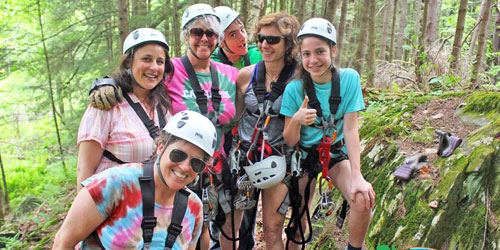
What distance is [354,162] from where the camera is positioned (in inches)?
140

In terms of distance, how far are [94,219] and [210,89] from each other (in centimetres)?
192

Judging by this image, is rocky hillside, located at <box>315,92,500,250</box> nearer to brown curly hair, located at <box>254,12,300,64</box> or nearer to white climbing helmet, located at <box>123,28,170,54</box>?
brown curly hair, located at <box>254,12,300,64</box>

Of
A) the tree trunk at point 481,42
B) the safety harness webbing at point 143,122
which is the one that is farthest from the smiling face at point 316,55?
the tree trunk at point 481,42

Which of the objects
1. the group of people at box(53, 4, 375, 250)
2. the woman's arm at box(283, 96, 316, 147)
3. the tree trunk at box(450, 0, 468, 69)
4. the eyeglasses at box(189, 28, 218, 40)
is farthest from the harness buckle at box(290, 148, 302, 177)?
the tree trunk at box(450, 0, 468, 69)

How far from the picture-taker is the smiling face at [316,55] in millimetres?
3613

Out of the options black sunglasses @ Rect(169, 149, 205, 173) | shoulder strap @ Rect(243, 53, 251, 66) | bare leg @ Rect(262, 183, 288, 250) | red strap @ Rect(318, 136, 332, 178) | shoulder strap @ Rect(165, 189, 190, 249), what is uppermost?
shoulder strap @ Rect(243, 53, 251, 66)

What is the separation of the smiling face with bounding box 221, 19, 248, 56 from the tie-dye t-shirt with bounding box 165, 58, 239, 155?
538 millimetres

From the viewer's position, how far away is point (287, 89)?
3.83 meters

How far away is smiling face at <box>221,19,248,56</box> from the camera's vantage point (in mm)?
4703

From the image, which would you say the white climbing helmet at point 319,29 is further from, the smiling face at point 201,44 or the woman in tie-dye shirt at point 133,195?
the woman in tie-dye shirt at point 133,195

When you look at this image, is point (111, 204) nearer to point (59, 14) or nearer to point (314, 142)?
point (314, 142)

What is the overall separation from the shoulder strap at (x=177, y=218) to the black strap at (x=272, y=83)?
1546mm

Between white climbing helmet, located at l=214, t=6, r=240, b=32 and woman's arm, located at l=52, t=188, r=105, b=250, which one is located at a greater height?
white climbing helmet, located at l=214, t=6, r=240, b=32

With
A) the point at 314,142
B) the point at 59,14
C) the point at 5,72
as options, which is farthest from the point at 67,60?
the point at 314,142
